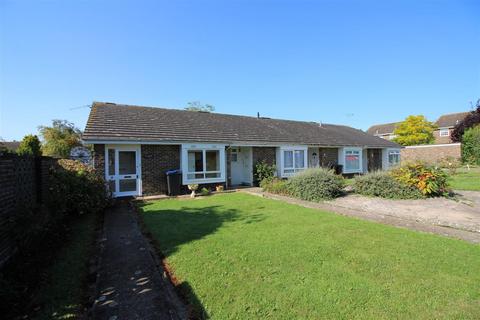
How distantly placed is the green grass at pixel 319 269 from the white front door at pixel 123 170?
6.06m

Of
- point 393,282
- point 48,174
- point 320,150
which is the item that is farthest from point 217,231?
point 320,150

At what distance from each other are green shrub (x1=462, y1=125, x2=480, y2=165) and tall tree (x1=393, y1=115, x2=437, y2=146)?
1671cm

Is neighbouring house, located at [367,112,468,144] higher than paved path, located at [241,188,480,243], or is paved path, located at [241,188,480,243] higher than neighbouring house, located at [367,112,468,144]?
neighbouring house, located at [367,112,468,144]

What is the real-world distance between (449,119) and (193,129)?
5719cm

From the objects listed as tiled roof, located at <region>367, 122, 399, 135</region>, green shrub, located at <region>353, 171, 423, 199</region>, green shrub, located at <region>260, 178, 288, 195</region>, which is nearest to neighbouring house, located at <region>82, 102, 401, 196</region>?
green shrub, located at <region>260, 178, 288, 195</region>

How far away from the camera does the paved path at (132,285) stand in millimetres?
3438

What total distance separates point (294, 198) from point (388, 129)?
193 feet

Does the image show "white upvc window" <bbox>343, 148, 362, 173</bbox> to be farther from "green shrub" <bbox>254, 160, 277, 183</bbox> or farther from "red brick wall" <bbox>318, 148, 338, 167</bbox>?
"green shrub" <bbox>254, 160, 277, 183</bbox>

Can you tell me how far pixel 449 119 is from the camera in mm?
53406

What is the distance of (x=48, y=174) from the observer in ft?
26.2

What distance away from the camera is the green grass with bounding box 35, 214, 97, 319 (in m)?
3.45

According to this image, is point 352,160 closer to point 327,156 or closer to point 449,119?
point 327,156

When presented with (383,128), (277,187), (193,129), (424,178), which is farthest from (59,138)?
(383,128)

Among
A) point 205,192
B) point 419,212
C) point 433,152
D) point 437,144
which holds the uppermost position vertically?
point 437,144
